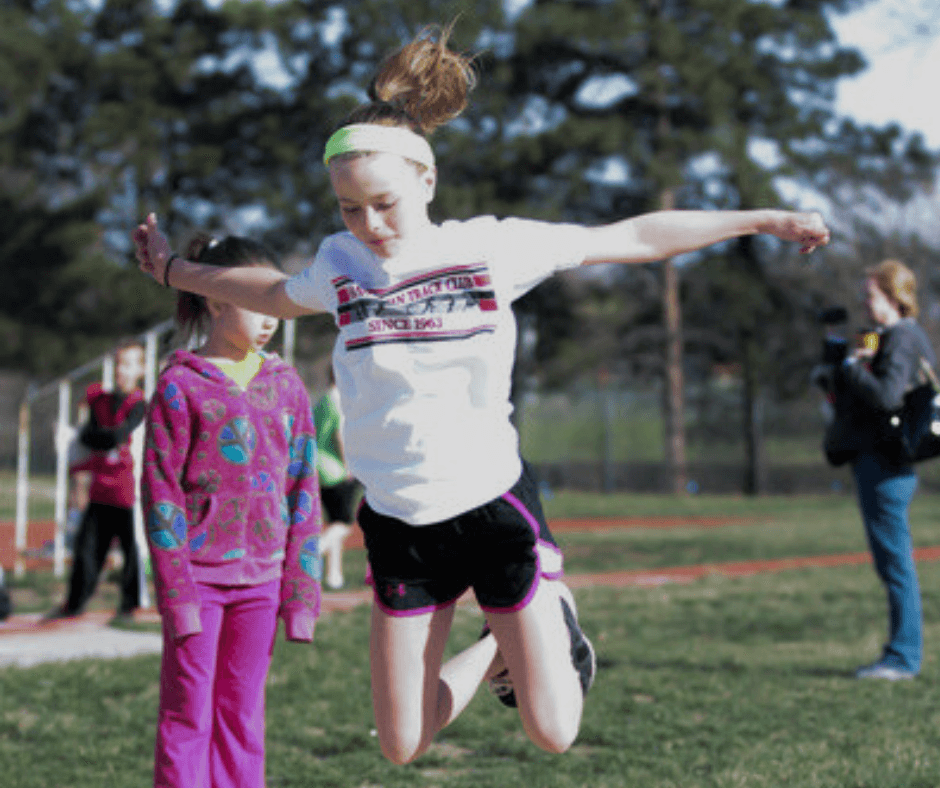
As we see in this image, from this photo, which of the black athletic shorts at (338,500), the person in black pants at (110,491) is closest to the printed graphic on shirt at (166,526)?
the person in black pants at (110,491)

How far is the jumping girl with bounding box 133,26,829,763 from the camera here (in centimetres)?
296

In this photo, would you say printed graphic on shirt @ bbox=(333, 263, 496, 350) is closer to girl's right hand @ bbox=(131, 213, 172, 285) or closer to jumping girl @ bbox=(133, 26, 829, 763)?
jumping girl @ bbox=(133, 26, 829, 763)

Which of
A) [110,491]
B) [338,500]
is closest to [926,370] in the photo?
[338,500]

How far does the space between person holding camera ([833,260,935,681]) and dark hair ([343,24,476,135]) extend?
335 centimetres

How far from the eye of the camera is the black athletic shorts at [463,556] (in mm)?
3043

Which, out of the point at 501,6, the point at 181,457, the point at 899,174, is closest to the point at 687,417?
the point at 899,174

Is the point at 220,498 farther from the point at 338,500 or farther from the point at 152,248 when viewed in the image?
the point at 338,500

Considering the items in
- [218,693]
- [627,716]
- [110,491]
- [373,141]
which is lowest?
[627,716]

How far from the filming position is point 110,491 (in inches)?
312

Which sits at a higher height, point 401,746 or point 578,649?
point 578,649

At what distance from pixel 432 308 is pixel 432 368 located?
144 millimetres

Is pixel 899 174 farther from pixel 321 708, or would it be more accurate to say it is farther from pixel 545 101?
pixel 321 708

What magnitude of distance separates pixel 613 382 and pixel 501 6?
9.74 metres

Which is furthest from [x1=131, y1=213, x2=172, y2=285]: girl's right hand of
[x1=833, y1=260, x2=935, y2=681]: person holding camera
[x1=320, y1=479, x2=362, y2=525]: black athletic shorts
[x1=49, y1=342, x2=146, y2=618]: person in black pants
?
[x1=320, y1=479, x2=362, y2=525]: black athletic shorts
